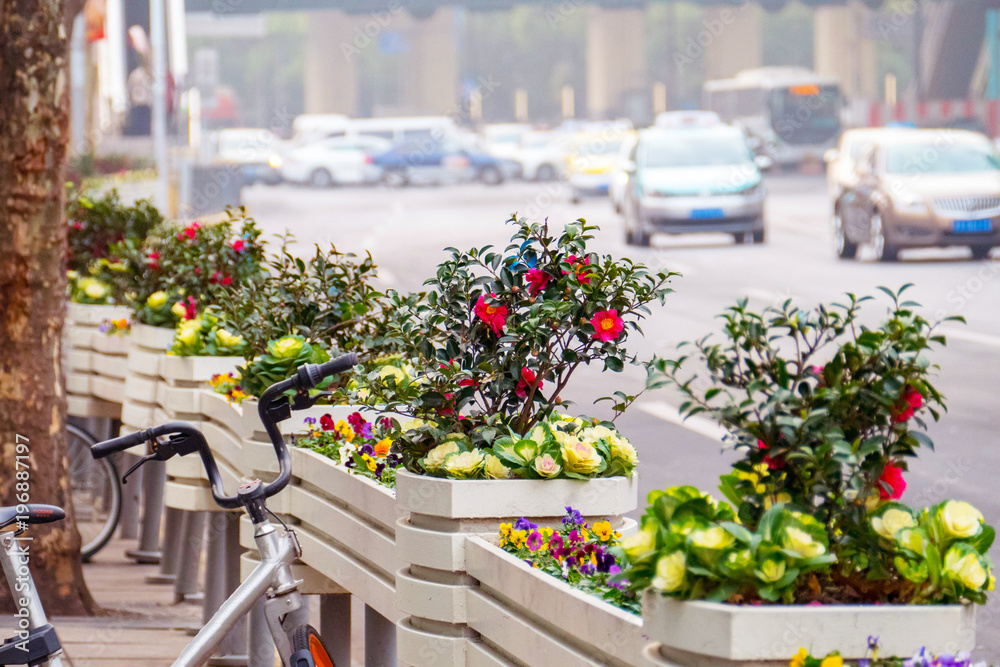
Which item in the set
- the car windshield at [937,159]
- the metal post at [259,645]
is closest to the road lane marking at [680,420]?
the metal post at [259,645]

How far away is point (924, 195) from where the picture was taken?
19625 mm

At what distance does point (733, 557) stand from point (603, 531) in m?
0.95

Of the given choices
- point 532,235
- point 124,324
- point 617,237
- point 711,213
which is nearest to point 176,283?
point 124,324

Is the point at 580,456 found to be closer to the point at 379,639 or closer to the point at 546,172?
the point at 379,639

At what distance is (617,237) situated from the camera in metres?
25.5

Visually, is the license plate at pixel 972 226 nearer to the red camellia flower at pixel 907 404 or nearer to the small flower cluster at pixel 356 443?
the small flower cluster at pixel 356 443

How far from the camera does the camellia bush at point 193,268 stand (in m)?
7.07

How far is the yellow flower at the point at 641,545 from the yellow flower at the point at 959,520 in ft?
1.57

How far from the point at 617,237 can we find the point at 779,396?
23042 mm

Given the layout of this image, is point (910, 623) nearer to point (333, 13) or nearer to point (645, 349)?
point (645, 349)

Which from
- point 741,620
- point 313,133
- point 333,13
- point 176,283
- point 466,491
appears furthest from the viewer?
point 333,13

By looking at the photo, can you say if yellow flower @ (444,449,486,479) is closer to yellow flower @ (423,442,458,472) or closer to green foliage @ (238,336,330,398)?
yellow flower @ (423,442,458,472)

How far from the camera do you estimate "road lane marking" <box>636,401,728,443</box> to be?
9.56m

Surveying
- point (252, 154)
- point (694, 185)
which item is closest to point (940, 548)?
point (694, 185)
